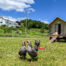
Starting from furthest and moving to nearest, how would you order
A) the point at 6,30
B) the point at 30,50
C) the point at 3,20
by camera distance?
the point at 3,20
the point at 6,30
the point at 30,50

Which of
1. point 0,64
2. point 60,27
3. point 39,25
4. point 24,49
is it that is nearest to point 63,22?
point 60,27

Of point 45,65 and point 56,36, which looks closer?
point 45,65

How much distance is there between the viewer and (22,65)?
570 cm

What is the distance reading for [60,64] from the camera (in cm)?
593

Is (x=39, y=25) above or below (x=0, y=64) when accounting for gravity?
above

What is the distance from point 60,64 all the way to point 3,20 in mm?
62551

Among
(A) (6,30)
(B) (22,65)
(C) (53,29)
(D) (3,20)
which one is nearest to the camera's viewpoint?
(B) (22,65)

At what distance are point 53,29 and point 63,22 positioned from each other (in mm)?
1835

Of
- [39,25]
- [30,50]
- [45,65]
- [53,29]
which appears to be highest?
[39,25]

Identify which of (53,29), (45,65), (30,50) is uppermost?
(53,29)

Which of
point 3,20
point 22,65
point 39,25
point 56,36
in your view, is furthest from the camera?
point 39,25

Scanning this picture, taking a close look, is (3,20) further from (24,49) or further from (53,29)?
(24,49)

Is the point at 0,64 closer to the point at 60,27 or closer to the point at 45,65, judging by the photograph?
the point at 45,65

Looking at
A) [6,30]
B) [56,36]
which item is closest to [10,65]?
[56,36]
